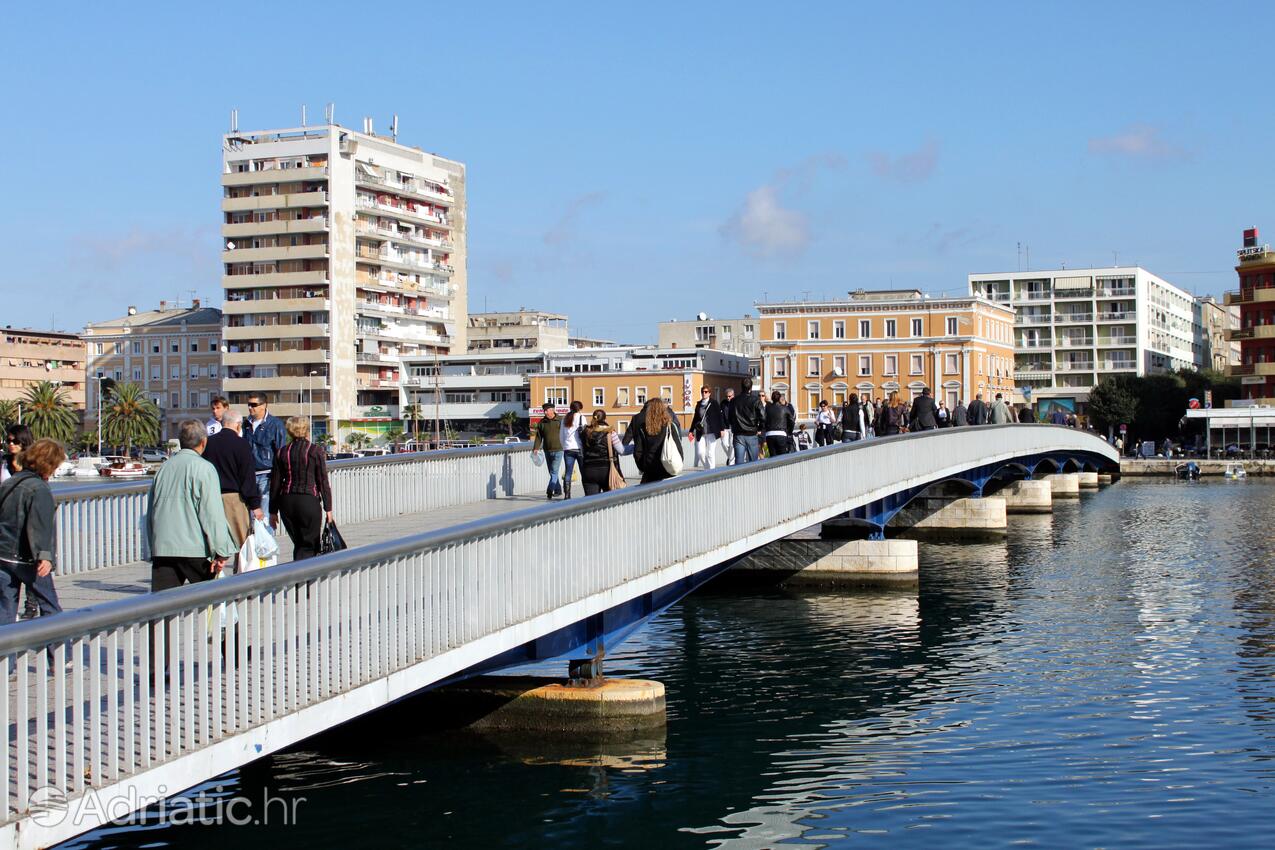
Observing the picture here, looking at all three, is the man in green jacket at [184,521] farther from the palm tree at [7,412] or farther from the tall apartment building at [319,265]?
the palm tree at [7,412]

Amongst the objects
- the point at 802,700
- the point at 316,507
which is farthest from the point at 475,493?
the point at 316,507

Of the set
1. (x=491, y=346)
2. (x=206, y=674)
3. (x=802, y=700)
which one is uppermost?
(x=491, y=346)

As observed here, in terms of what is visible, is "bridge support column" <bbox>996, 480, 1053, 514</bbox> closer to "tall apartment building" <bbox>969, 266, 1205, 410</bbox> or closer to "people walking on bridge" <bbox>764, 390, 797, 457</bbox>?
"people walking on bridge" <bbox>764, 390, 797, 457</bbox>

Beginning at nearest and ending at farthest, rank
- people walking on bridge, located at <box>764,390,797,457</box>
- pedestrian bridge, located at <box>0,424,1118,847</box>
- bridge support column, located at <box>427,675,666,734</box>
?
pedestrian bridge, located at <box>0,424,1118,847</box>
bridge support column, located at <box>427,675,666,734</box>
people walking on bridge, located at <box>764,390,797,457</box>

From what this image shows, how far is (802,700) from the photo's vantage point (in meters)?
20.4

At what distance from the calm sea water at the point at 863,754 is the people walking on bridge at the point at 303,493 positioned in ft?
8.73

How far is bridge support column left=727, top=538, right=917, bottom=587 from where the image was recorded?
33.4m

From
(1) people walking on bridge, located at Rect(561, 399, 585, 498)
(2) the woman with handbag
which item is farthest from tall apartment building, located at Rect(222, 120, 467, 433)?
(2) the woman with handbag

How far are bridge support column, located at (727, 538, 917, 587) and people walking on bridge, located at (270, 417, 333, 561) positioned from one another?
21.0 meters

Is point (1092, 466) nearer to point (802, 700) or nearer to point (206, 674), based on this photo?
point (802, 700)

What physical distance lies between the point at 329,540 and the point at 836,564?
21.6 meters

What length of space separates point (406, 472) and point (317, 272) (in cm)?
9499

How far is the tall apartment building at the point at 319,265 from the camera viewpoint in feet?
373

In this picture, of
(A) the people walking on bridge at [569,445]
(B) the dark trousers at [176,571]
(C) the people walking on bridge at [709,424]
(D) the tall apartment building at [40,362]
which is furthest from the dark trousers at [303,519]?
(D) the tall apartment building at [40,362]
